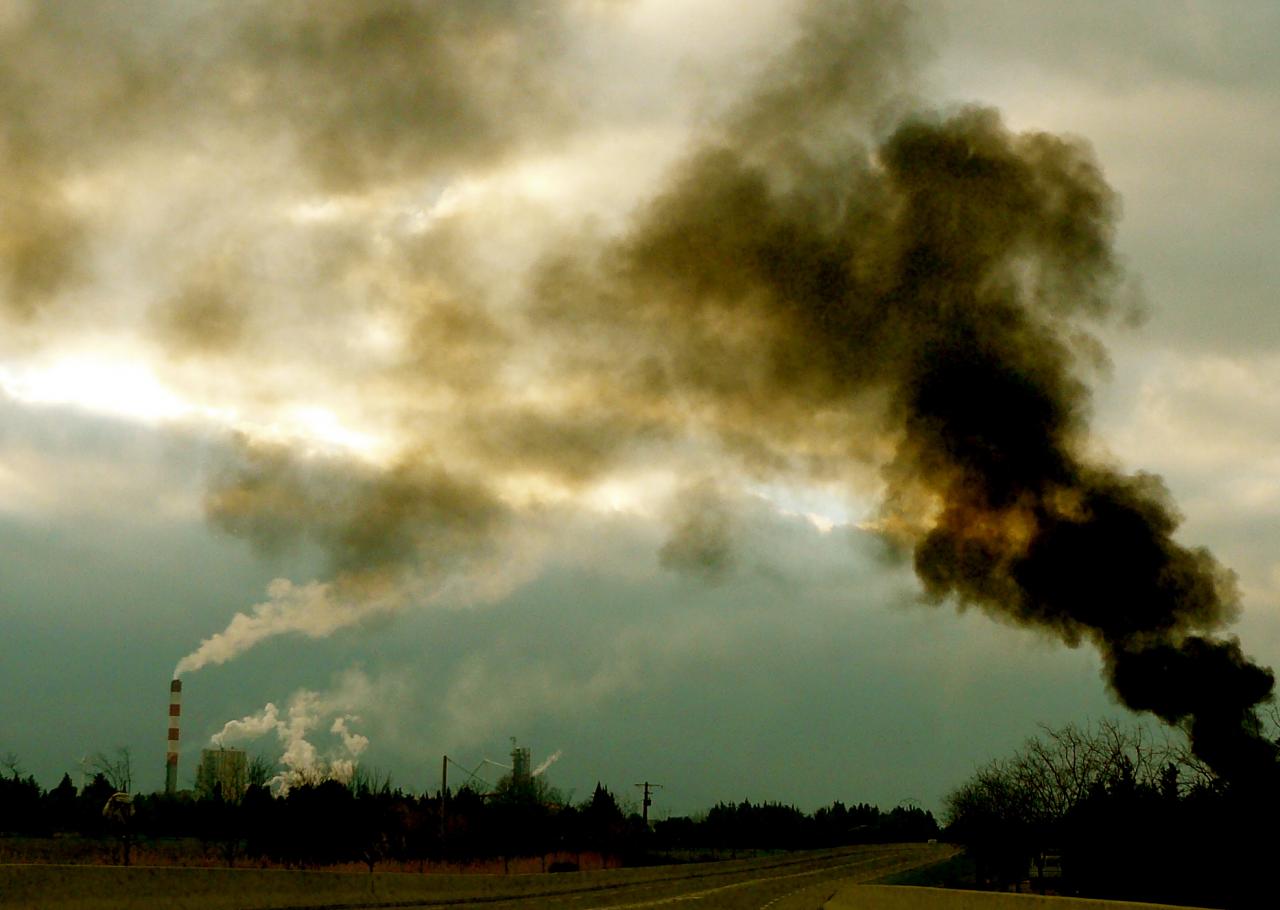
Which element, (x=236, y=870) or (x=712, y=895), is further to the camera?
(x=712, y=895)

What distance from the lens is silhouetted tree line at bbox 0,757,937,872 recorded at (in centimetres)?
8638

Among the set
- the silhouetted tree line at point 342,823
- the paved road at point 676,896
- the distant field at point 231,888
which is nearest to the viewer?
the distant field at point 231,888

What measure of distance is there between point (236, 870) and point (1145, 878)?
101ft

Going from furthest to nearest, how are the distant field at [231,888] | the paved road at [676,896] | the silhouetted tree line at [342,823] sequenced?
the silhouetted tree line at [342,823] → the paved road at [676,896] → the distant field at [231,888]

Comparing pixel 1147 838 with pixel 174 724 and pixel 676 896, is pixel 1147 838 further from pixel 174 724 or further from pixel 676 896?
pixel 174 724

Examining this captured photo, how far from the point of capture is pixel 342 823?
296 feet

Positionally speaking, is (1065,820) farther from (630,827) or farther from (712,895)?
(630,827)

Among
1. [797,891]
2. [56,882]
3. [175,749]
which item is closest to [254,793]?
[175,749]

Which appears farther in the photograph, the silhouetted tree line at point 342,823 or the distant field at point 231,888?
the silhouetted tree line at point 342,823

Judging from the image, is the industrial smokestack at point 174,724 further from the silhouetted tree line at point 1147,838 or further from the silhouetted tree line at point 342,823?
the silhouetted tree line at point 1147,838

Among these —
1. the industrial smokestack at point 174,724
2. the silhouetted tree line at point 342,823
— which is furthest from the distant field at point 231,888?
the industrial smokestack at point 174,724

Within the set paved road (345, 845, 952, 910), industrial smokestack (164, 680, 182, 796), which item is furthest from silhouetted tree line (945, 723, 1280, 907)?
industrial smokestack (164, 680, 182, 796)

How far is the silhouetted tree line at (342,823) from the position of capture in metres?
86.4

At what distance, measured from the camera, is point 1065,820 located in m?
56.0
